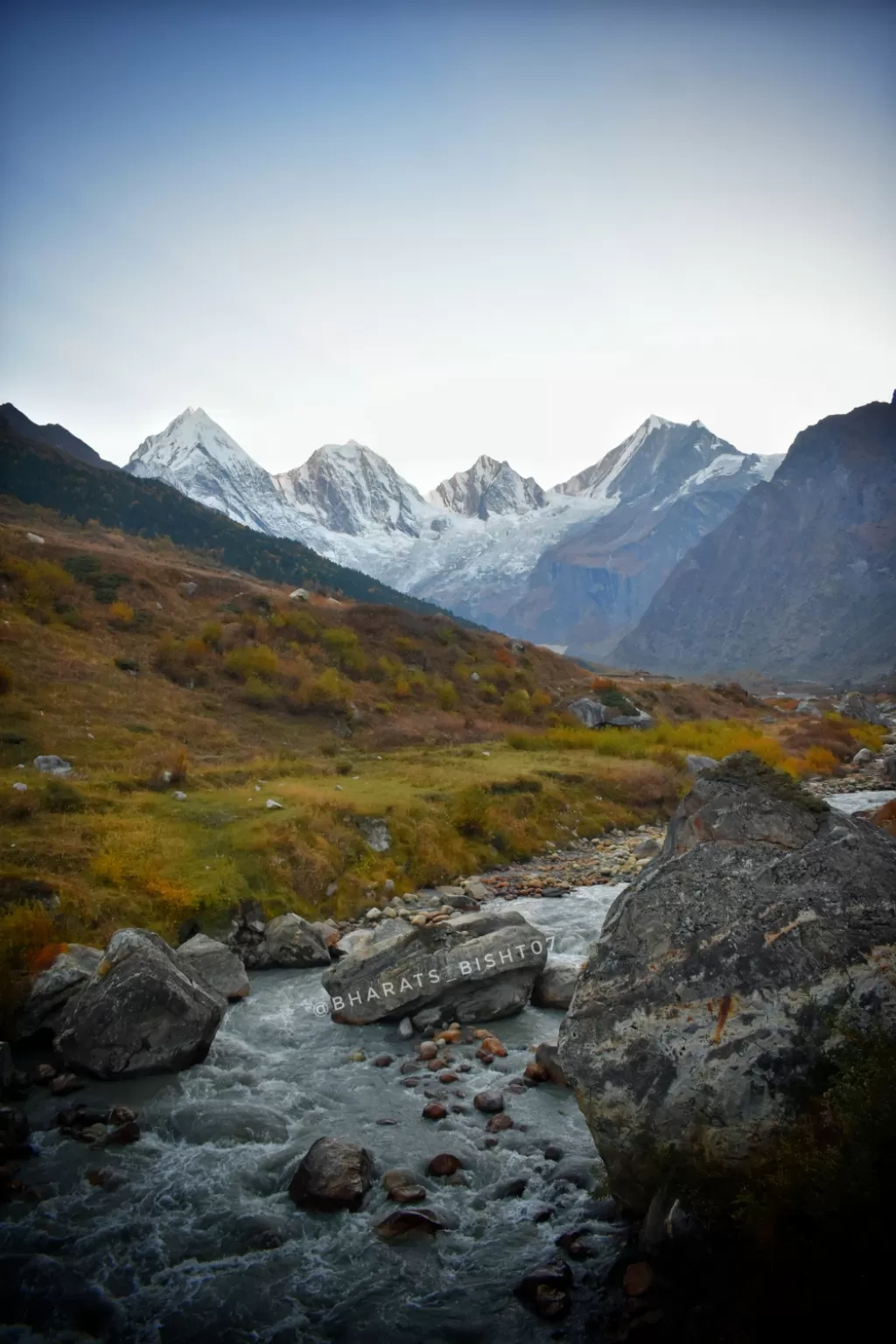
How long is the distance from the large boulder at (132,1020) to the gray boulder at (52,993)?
2.01 ft

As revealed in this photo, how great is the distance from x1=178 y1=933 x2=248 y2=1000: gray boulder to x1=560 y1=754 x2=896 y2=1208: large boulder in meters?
10.0

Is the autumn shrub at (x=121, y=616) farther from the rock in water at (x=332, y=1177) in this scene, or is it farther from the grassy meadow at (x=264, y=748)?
the rock in water at (x=332, y=1177)

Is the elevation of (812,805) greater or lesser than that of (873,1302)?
greater

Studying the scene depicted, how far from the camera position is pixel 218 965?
15.9 meters

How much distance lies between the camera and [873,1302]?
476 centimetres

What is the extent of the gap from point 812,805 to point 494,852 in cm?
2043

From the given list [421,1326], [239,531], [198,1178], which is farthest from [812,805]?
[239,531]

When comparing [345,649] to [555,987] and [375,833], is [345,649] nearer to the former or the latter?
[375,833]

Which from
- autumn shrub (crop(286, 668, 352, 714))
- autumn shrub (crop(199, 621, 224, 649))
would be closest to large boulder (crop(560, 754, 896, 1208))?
autumn shrub (crop(286, 668, 352, 714))

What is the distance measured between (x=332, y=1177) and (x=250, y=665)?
40.3 m

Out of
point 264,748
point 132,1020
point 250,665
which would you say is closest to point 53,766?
point 264,748

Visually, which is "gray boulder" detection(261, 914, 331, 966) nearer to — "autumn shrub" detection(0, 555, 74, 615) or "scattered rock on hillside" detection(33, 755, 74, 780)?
"scattered rock on hillside" detection(33, 755, 74, 780)

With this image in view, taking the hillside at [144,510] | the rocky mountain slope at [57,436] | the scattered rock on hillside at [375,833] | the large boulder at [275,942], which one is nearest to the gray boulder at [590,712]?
the scattered rock on hillside at [375,833]

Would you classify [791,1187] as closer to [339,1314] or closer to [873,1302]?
[873,1302]
